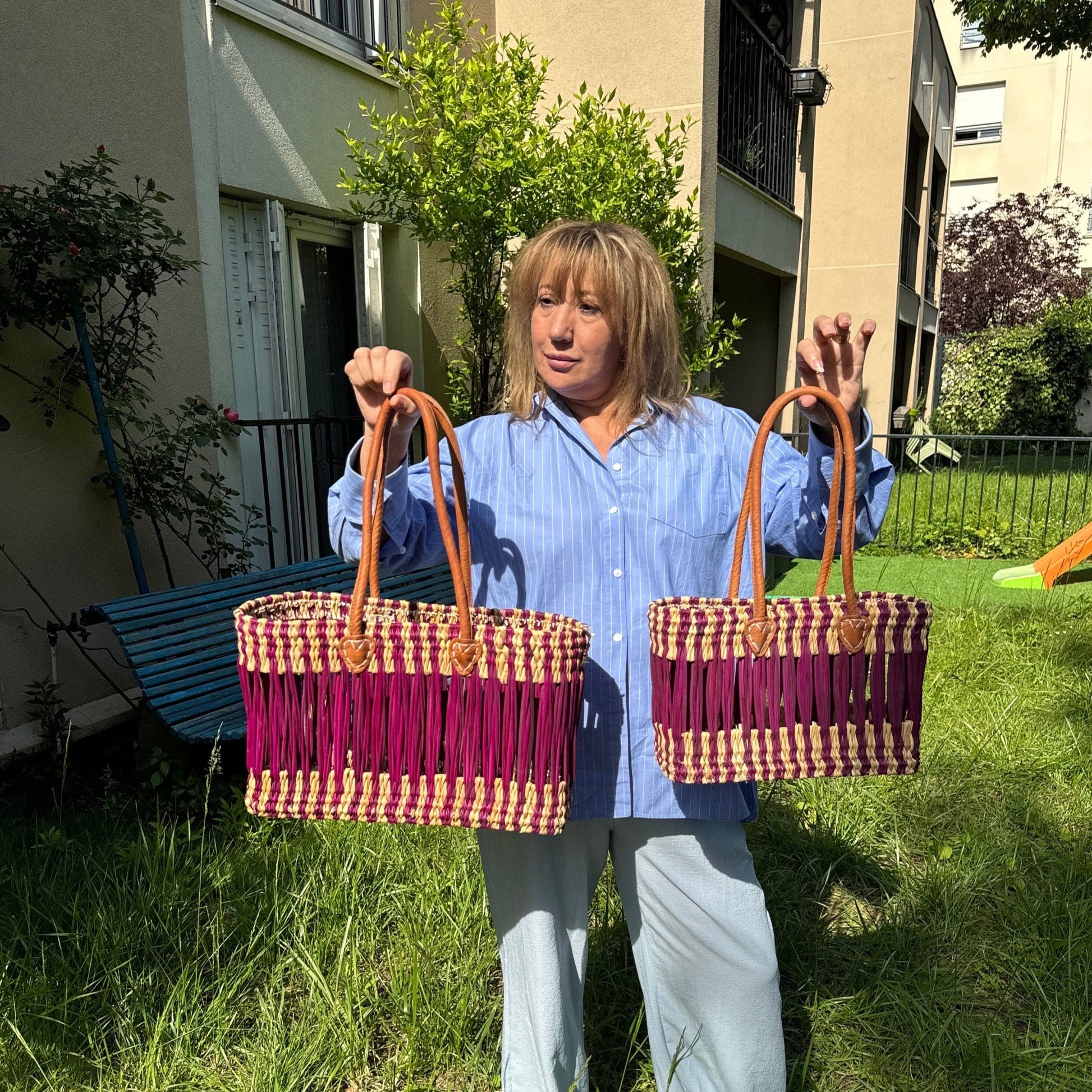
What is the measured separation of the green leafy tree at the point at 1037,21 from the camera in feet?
33.4

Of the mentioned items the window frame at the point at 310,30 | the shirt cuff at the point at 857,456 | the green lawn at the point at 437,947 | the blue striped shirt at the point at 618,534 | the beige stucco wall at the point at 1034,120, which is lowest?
the green lawn at the point at 437,947

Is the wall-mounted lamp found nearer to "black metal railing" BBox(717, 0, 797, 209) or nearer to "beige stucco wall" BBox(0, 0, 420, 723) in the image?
"black metal railing" BBox(717, 0, 797, 209)

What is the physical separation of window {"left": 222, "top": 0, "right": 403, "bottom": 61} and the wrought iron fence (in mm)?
2038

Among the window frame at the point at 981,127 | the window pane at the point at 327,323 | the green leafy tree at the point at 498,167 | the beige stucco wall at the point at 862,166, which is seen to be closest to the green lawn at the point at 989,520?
the beige stucco wall at the point at 862,166

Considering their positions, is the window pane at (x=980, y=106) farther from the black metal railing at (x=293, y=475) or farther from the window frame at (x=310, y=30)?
the black metal railing at (x=293, y=475)

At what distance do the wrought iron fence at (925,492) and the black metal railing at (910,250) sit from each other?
9.65 feet

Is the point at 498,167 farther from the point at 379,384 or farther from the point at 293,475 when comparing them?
the point at 379,384

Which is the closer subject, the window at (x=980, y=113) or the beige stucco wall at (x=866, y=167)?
the beige stucco wall at (x=866, y=167)

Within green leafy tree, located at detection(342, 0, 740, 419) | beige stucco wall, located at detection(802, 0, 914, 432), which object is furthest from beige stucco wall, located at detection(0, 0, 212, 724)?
beige stucco wall, located at detection(802, 0, 914, 432)

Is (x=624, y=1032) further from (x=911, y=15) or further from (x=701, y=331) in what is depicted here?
(x=911, y=15)

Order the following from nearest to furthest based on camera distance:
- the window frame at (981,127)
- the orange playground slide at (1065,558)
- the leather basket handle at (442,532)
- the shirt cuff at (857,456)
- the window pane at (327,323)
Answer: the leather basket handle at (442,532)
the shirt cuff at (857,456)
the orange playground slide at (1065,558)
the window pane at (327,323)
the window frame at (981,127)

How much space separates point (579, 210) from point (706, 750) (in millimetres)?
4037

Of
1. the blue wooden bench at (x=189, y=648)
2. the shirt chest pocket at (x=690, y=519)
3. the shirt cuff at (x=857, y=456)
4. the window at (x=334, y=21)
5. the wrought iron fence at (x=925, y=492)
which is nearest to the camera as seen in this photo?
the shirt cuff at (x=857, y=456)

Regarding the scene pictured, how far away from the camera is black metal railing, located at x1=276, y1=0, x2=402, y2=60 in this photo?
5285 millimetres
